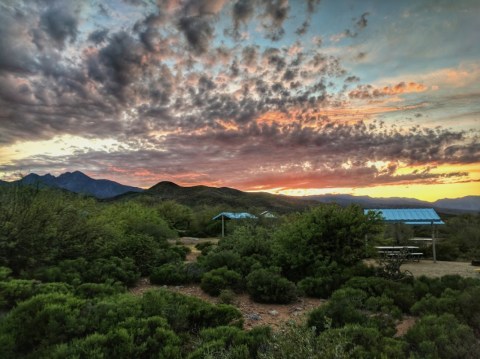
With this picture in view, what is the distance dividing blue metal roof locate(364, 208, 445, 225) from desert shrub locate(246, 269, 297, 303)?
30.1 feet

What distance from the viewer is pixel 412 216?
17.1 meters

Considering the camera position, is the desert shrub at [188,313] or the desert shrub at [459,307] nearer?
the desert shrub at [188,313]

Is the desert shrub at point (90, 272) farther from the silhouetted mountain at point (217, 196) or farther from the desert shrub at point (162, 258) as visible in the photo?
the silhouetted mountain at point (217, 196)

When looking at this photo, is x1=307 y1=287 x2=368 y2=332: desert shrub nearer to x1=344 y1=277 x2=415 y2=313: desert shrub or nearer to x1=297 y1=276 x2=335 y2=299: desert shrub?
x1=344 y1=277 x2=415 y2=313: desert shrub

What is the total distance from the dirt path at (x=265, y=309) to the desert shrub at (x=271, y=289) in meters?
0.16

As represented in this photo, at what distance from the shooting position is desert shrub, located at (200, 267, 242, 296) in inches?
364

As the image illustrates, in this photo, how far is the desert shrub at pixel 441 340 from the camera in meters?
4.30

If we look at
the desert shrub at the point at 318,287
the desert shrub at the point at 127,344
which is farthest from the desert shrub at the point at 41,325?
the desert shrub at the point at 318,287

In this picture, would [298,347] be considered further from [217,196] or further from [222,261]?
[217,196]

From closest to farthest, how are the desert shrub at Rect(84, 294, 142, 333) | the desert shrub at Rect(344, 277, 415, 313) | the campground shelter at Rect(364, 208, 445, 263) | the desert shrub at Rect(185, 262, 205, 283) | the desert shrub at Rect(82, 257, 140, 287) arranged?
the desert shrub at Rect(84, 294, 142, 333), the desert shrub at Rect(344, 277, 415, 313), the desert shrub at Rect(82, 257, 140, 287), the desert shrub at Rect(185, 262, 205, 283), the campground shelter at Rect(364, 208, 445, 263)

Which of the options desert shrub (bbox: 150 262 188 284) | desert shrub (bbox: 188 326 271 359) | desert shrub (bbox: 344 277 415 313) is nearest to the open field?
desert shrub (bbox: 344 277 415 313)

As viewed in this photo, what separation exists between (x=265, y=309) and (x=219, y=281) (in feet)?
5.78

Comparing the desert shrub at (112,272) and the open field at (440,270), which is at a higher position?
the desert shrub at (112,272)

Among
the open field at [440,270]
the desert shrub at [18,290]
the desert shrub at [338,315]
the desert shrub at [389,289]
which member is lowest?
the open field at [440,270]
